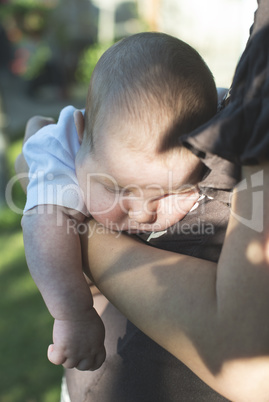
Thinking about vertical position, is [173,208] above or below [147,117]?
below

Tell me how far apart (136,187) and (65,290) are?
0.36 metres

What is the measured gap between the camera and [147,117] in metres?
1.38

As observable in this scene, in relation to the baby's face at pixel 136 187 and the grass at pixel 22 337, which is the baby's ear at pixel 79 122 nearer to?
the baby's face at pixel 136 187

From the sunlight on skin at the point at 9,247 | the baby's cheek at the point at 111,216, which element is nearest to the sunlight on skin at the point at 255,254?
→ the baby's cheek at the point at 111,216

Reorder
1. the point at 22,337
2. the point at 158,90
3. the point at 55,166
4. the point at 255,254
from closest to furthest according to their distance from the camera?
the point at 255,254 < the point at 158,90 < the point at 55,166 < the point at 22,337

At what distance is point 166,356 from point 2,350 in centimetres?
260

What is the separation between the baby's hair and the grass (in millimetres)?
2514

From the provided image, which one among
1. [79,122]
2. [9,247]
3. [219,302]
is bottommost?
[9,247]

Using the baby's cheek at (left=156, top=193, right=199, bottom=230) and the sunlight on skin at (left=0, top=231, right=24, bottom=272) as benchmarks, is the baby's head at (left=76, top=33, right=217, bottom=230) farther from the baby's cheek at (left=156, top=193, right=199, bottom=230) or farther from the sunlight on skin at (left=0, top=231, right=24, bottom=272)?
the sunlight on skin at (left=0, top=231, right=24, bottom=272)

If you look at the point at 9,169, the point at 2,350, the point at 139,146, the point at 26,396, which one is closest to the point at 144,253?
the point at 139,146

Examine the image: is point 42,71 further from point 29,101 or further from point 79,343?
point 79,343

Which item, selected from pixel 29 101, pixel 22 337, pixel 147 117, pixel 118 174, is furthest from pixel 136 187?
pixel 29 101

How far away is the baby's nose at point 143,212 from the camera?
147 centimetres

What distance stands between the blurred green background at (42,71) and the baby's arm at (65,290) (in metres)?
2.08
